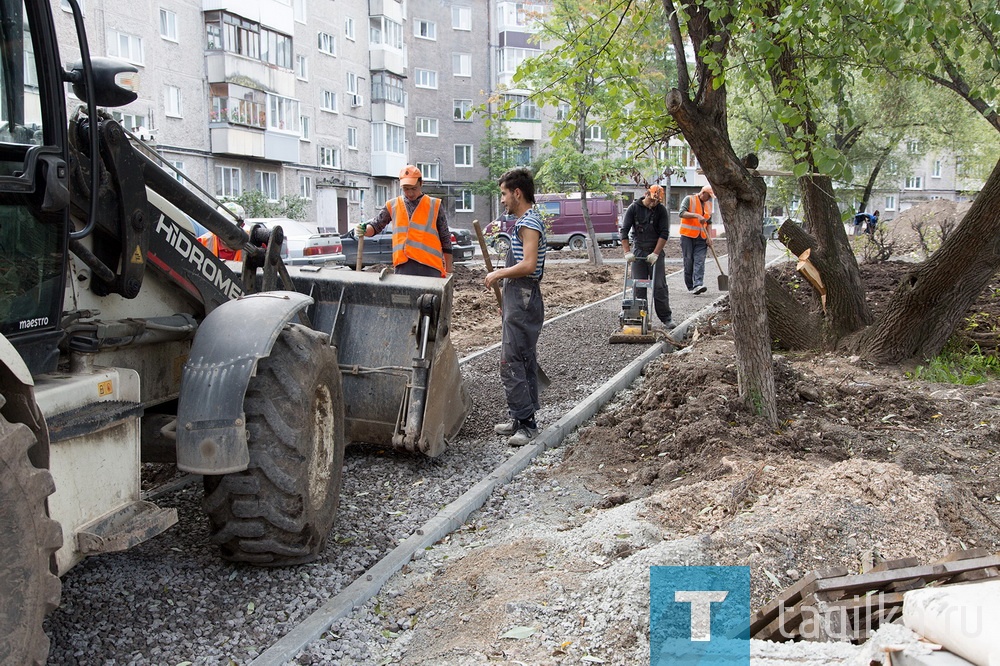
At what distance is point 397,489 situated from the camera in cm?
568

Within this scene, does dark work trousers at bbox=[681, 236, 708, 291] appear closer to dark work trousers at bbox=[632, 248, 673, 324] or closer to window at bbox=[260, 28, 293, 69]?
dark work trousers at bbox=[632, 248, 673, 324]

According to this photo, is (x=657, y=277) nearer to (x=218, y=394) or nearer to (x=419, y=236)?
(x=419, y=236)

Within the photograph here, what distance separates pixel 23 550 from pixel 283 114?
38053mm

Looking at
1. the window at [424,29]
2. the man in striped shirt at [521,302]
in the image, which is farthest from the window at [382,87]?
the man in striped shirt at [521,302]

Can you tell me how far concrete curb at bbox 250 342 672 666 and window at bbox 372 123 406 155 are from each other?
40.8 metres

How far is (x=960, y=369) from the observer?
8414 millimetres

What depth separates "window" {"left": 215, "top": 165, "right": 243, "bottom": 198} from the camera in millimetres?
35156

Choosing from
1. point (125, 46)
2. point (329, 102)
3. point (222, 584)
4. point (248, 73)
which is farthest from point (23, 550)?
point (329, 102)

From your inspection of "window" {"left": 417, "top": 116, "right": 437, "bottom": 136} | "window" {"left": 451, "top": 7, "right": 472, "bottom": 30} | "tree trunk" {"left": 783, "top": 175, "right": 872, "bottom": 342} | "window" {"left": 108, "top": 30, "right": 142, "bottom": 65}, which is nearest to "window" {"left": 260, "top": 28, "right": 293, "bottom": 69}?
"window" {"left": 108, "top": 30, "right": 142, "bottom": 65}

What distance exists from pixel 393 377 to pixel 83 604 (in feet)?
8.58

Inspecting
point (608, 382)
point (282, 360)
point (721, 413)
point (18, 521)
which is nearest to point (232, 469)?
point (282, 360)

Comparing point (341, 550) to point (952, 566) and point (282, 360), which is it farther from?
point (952, 566)

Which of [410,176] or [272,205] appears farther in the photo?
[272,205]

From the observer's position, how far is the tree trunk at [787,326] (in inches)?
383
